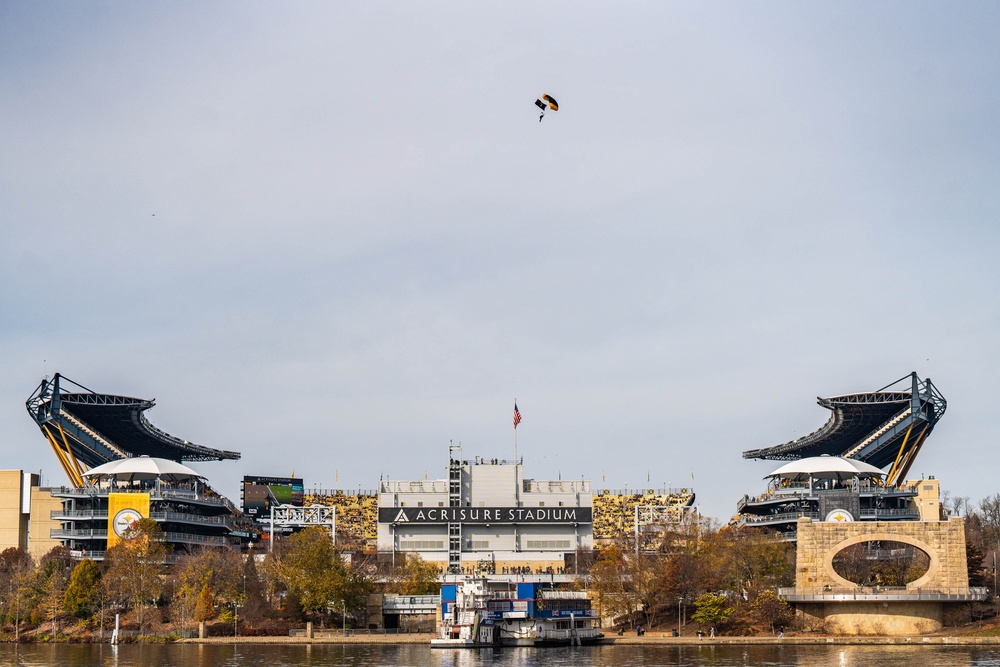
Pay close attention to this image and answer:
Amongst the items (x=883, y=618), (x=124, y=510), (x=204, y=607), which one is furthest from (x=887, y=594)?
(x=124, y=510)

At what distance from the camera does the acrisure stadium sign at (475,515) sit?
164 meters

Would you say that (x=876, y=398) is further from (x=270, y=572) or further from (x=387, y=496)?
(x=270, y=572)

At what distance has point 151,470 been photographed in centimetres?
15812

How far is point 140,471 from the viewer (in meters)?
158

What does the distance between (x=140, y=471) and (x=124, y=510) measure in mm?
7270

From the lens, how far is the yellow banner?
151 m

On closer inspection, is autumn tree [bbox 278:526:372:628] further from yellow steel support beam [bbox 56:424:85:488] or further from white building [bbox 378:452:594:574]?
yellow steel support beam [bbox 56:424:85:488]

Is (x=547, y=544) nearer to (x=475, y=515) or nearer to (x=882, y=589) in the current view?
(x=475, y=515)

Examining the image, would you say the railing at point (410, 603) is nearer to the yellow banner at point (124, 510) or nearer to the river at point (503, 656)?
the river at point (503, 656)

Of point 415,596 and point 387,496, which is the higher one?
point 387,496

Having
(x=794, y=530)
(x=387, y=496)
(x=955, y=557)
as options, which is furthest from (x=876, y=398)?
(x=387, y=496)

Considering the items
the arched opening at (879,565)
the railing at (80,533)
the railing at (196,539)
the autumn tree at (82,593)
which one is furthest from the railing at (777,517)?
the railing at (80,533)

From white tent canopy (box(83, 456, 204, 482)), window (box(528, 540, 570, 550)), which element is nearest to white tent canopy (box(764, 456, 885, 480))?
Answer: window (box(528, 540, 570, 550))

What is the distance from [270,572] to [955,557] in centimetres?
7139
